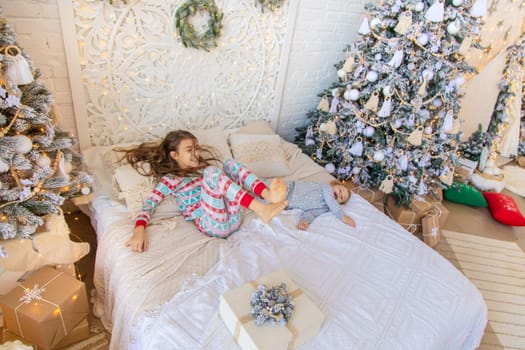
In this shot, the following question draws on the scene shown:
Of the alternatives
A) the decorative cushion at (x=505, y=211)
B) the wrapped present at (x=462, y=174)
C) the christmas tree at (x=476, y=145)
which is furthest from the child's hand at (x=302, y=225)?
the christmas tree at (x=476, y=145)

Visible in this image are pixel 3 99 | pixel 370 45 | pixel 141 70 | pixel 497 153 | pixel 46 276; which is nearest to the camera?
pixel 3 99

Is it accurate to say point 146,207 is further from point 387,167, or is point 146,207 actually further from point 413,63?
point 413,63

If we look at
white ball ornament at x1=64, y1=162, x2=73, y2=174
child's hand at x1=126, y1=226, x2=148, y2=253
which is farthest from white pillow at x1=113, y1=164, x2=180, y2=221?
white ball ornament at x1=64, y1=162, x2=73, y2=174

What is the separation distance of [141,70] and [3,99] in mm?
982

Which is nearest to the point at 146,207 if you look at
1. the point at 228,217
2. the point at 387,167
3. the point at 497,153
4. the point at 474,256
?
the point at 228,217

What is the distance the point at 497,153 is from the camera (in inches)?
Result: 156

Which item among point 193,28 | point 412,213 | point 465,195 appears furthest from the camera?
point 465,195

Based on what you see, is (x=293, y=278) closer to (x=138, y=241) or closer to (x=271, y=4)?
(x=138, y=241)

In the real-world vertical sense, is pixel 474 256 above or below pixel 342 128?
below

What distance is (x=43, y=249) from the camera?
161 centimetres

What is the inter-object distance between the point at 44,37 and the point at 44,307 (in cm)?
136

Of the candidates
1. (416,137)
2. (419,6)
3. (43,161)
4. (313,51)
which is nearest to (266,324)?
(43,161)

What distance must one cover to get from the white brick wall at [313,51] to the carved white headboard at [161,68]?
0.14m

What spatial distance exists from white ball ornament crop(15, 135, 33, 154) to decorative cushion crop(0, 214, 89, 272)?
38 cm
